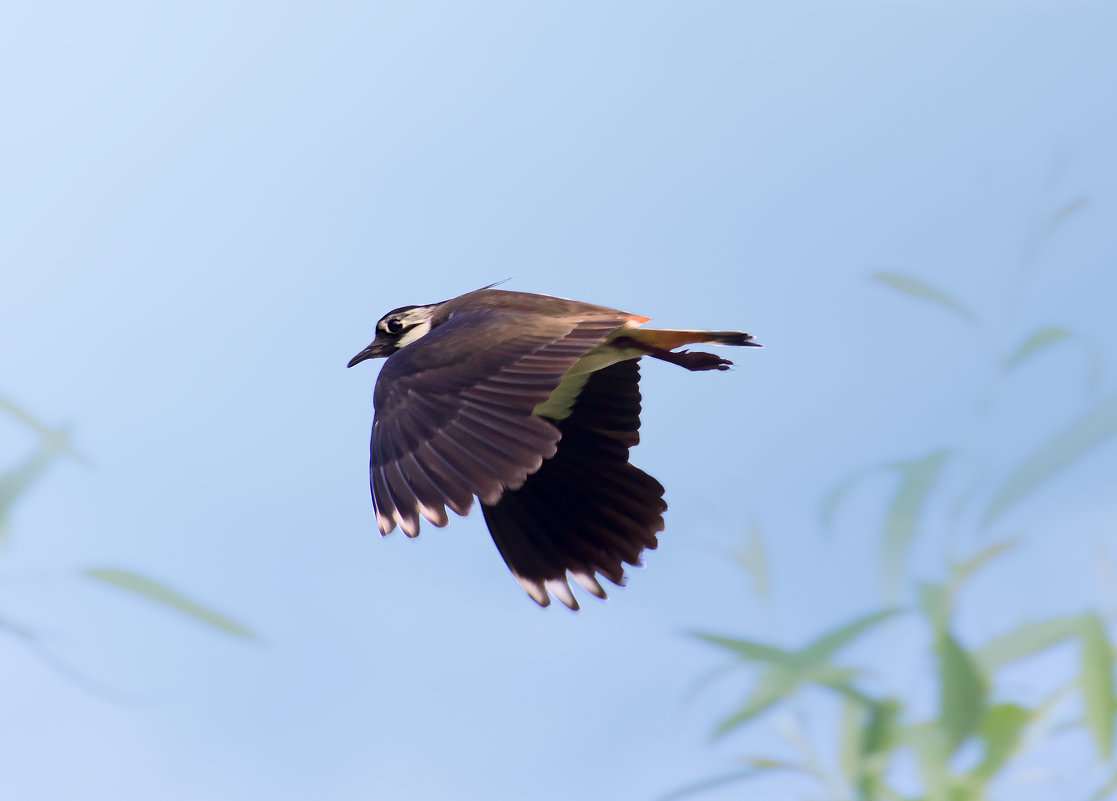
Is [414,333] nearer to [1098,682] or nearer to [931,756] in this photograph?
[931,756]

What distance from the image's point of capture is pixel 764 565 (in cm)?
254

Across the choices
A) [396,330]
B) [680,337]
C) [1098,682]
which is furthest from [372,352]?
[1098,682]

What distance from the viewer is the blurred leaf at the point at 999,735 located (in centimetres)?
208

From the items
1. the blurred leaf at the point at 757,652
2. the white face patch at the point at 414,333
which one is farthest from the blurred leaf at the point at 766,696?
the white face patch at the point at 414,333

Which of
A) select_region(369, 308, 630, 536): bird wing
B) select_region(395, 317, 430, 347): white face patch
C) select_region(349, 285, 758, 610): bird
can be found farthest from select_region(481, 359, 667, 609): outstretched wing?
select_region(369, 308, 630, 536): bird wing

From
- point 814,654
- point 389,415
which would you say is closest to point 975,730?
point 814,654

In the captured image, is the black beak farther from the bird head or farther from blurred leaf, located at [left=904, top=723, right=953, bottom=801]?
blurred leaf, located at [left=904, top=723, right=953, bottom=801]

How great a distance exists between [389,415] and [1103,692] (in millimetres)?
1263

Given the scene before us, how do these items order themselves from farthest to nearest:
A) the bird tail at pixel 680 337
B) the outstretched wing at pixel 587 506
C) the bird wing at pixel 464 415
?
1. the outstretched wing at pixel 587 506
2. the bird tail at pixel 680 337
3. the bird wing at pixel 464 415

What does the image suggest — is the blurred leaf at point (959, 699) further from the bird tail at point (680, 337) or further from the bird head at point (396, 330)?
the bird head at point (396, 330)

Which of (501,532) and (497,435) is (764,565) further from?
(497,435)

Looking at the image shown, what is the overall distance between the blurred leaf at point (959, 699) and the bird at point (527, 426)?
0.61 metres

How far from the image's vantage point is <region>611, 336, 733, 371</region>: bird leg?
2307 millimetres

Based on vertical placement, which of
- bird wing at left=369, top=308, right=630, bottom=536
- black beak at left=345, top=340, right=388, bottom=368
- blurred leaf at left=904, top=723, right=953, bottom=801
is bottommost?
blurred leaf at left=904, top=723, right=953, bottom=801
